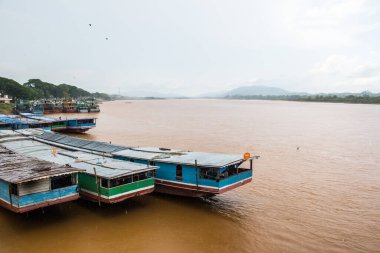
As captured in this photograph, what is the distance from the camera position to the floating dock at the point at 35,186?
41.2ft

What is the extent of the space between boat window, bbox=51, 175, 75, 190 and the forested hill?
98178 mm

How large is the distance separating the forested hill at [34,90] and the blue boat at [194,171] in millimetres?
95353

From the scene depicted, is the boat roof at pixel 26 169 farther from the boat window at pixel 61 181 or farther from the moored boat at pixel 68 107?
the moored boat at pixel 68 107

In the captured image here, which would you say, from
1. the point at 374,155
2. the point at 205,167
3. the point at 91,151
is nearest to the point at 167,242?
the point at 205,167

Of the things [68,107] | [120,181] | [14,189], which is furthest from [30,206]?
[68,107]

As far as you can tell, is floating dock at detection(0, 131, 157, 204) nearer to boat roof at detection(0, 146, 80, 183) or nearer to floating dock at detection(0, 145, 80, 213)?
floating dock at detection(0, 145, 80, 213)

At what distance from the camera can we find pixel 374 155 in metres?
30.2

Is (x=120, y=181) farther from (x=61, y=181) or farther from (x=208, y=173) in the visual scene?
(x=208, y=173)

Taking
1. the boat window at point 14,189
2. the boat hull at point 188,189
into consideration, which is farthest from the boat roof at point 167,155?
the boat window at point 14,189

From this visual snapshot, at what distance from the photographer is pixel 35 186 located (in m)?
13.0

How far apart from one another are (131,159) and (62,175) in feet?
16.1

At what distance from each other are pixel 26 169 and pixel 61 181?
1.68 meters

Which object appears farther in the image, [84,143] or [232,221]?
[84,143]

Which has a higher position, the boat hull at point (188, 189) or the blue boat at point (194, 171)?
the blue boat at point (194, 171)
